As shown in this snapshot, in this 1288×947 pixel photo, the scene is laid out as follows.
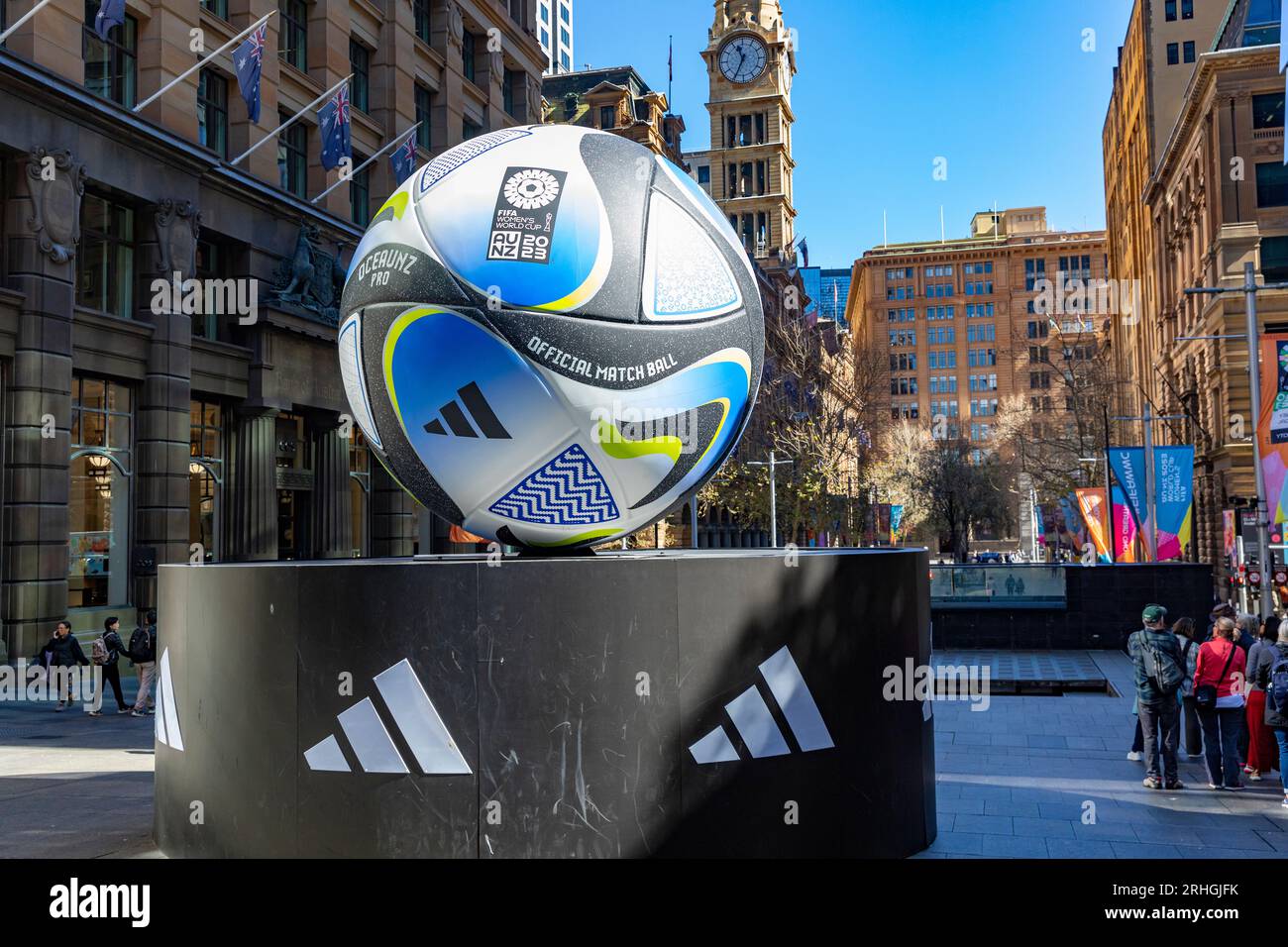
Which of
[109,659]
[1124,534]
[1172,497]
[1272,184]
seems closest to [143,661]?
[109,659]

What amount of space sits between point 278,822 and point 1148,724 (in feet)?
25.5

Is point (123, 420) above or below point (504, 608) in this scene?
above

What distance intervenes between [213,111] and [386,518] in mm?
12964

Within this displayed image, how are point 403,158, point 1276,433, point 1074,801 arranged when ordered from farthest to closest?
point 403,158 → point 1276,433 → point 1074,801

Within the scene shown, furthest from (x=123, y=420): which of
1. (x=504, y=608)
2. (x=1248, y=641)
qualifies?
(x=1248, y=641)

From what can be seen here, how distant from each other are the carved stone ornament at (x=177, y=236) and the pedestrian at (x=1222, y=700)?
2214cm

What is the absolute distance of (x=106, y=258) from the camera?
23.8m

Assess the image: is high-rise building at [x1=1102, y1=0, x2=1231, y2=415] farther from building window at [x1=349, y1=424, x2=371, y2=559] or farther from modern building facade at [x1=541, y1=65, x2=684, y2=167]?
building window at [x1=349, y1=424, x2=371, y2=559]

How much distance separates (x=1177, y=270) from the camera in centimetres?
5728

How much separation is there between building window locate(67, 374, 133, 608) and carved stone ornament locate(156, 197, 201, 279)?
2.99m

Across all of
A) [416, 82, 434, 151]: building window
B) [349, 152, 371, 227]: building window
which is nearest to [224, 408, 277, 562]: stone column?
[349, 152, 371, 227]: building window

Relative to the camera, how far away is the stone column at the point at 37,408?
2055 centimetres

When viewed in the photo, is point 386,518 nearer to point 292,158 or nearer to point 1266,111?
point 292,158
